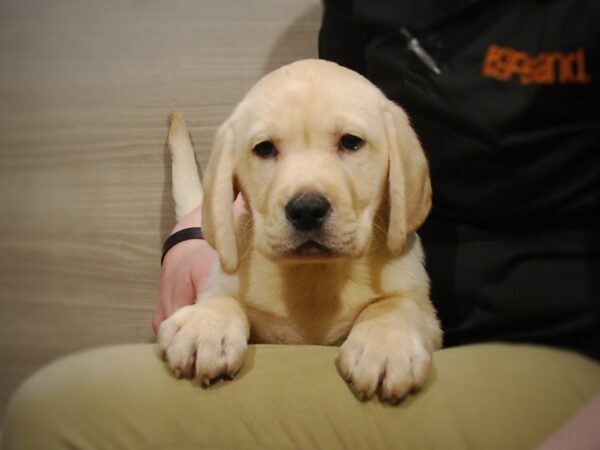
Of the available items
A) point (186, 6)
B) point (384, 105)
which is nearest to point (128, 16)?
point (186, 6)

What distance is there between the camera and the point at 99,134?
4.55 ft

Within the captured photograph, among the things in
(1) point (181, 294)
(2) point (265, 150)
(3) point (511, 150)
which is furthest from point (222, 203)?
(3) point (511, 150)

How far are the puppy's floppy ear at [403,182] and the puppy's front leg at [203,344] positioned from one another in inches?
12.3

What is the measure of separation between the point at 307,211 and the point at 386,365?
0.82 feet

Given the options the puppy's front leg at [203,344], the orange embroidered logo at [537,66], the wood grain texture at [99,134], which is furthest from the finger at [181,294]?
the orange embroidered logo at [537,66]

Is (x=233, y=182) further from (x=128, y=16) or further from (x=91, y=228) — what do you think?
(x=128, y=16)

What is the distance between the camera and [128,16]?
4.81ft

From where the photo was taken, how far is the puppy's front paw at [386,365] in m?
0.77

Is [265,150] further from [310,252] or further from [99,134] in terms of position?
[99,134]

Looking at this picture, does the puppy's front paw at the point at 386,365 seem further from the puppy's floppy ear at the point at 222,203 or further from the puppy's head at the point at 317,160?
the puppy's floppy ear at the point at 222,203

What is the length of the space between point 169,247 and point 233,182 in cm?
41

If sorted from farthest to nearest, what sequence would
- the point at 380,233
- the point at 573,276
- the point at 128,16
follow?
1. the point at 128,16
2. the point at 380,233
3. the point at 573,276

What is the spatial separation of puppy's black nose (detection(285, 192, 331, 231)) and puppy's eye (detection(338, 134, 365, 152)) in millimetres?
150

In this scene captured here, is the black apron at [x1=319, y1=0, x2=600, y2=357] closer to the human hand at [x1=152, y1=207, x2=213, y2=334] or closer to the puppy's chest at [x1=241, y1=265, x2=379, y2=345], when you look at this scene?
the puppy's chest at [x1=241, y1=265, x2=379, y2=345]
